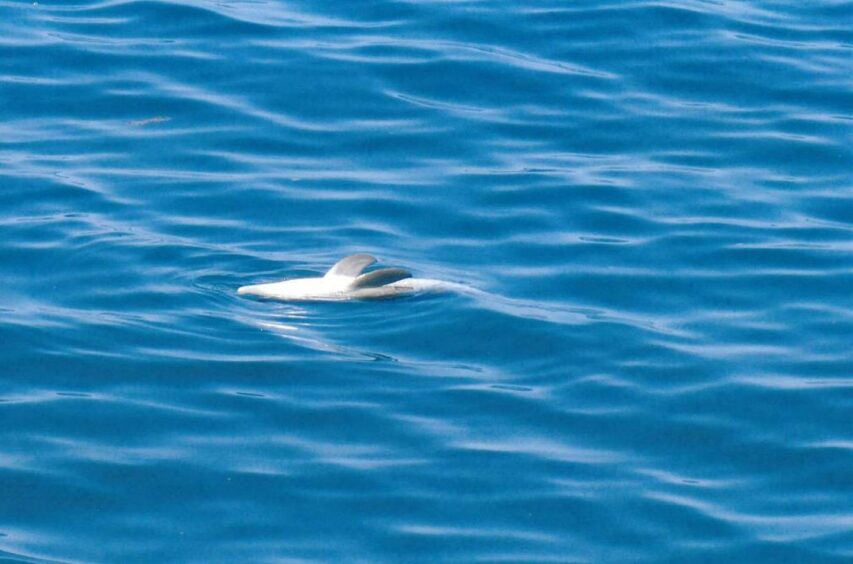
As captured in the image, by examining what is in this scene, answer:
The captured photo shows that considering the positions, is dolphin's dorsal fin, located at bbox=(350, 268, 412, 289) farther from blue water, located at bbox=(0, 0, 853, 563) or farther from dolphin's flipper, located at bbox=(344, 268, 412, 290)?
blue water, located at bbox=(0, 0, 853, 563)

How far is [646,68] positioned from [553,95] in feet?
3.99

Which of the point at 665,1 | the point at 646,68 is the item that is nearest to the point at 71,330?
the point at 646,68

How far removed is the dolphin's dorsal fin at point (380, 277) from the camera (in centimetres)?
941

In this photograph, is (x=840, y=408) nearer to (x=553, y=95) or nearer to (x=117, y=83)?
(x=553, y=95)

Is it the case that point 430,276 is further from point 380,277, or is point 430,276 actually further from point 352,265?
point 352,265

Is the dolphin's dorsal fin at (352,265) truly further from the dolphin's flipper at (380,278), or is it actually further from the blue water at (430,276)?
the blue water at (430,276)

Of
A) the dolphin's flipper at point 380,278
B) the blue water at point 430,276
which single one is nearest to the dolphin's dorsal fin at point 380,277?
the dolphin's flipper at point 380,278

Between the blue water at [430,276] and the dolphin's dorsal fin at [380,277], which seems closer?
the blue water at [430,276]

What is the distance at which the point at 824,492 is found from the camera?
299 inches

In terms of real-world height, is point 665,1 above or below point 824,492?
above

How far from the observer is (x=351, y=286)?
942 cm

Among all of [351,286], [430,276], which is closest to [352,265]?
[351,286]

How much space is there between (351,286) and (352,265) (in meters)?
0.13

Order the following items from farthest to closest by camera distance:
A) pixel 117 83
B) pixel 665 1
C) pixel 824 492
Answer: pixel 665 1, pixel 117 83, pixel 824 492
